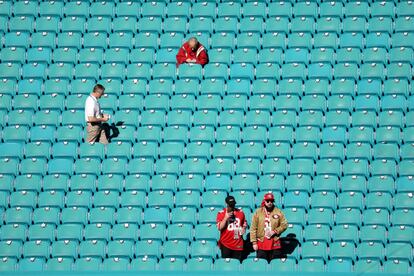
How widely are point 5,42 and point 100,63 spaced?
1576 mm

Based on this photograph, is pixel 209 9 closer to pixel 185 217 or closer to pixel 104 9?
pixel 104 9

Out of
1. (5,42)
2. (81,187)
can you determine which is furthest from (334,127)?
(5,42)

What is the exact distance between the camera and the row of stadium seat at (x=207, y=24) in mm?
16688

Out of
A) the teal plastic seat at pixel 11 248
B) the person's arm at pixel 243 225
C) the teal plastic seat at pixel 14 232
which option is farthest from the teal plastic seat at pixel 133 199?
the person's arm at pixel 243 225

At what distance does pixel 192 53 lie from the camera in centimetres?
1634

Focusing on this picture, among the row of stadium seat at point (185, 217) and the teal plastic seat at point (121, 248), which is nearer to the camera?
the teal plastic seat at point (121, 248)

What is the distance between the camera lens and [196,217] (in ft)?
48.8

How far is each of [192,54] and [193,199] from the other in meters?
2.46

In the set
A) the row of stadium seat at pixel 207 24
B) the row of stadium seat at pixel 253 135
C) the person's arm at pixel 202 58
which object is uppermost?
the row of stadium seat at pixel 207 24

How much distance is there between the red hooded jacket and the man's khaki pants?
1.59 meters

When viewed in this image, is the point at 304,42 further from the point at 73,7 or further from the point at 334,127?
the point at 73,7

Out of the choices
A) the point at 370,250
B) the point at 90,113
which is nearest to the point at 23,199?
the point at 90,113

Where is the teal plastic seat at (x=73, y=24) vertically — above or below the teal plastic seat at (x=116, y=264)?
above

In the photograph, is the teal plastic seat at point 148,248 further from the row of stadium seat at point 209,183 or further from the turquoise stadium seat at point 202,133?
the row of stadium seat at point 209,183
